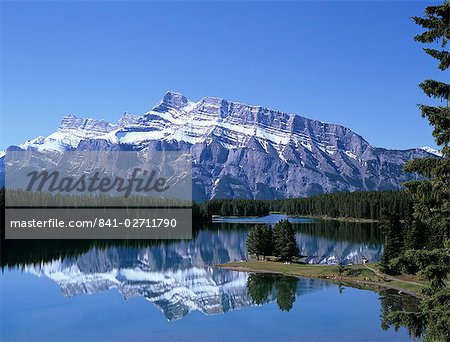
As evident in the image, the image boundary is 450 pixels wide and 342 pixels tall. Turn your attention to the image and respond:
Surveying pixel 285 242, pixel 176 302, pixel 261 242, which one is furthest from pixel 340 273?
pixel 176 302

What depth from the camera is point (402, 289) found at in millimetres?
69250

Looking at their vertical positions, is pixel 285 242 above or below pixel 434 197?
below

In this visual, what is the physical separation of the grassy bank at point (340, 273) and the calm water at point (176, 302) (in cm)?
318

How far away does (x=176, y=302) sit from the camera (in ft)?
236

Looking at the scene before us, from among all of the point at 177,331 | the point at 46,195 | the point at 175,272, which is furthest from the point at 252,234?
the point at 46,195

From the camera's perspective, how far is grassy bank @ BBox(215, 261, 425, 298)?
7278cm

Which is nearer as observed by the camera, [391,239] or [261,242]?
[391,239]

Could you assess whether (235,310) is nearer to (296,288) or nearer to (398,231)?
(296,288)

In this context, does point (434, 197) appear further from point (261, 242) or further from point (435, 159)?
point (261, 242)

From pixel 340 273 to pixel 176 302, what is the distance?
2993 centimetres

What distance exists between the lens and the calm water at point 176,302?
5391cm

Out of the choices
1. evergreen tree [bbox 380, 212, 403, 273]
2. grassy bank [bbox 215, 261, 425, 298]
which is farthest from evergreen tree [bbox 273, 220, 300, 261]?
evergreen tree [bbox 380, 212, 403, 273]

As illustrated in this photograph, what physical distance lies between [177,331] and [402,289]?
A: 33999 millimetres

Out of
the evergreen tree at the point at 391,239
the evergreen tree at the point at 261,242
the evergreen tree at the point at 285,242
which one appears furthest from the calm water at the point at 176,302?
the evergreen tree at the point at 391,239
